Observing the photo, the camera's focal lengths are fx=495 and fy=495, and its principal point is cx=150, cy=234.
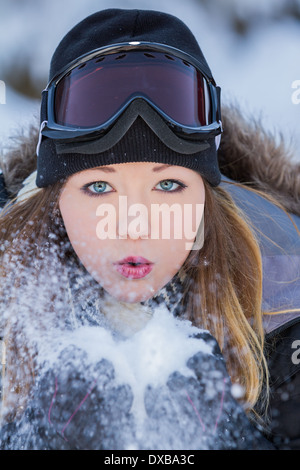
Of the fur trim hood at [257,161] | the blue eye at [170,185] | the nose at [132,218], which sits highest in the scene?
the blue eye at [170,185]

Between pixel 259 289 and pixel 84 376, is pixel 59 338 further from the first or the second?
pixel 259 289

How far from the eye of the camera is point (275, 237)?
1693mm

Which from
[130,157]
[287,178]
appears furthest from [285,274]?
[130,157]

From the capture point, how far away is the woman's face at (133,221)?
1170 millimetres

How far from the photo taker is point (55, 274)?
1424mm

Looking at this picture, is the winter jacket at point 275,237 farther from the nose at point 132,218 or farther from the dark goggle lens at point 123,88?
the dark goggle lens at point 123,88

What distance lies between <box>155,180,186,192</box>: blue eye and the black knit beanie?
0.17ft

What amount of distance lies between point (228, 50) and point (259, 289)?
49.7 inches

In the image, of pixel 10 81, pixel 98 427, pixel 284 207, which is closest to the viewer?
pixel 98 427

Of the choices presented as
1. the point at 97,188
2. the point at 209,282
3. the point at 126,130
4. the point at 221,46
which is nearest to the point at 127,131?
the point at 126,130

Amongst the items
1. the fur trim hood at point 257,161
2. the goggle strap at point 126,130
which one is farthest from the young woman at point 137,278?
the fur trim hood at point 257,161

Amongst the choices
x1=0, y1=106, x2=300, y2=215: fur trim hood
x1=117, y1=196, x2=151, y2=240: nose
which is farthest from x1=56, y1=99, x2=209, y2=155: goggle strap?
x1=0, y1=106, x2=300, y2=215: fur trim hood

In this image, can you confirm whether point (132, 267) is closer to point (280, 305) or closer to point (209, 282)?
point (209, 282)

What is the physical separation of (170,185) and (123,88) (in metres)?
0.26
